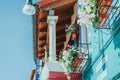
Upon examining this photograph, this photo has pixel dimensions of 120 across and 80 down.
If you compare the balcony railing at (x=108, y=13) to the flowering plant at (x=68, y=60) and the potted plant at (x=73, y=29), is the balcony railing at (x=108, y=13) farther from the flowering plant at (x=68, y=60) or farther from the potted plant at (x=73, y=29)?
the potted plant at (x=73, y=29)

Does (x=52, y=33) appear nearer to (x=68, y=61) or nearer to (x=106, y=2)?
(x=68, y=61)

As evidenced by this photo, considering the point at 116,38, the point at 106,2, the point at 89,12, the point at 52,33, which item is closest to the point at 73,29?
the point at 52,33

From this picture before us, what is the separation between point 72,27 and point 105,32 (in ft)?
14.4

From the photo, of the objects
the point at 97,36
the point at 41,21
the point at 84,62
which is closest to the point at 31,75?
the point at 41,21

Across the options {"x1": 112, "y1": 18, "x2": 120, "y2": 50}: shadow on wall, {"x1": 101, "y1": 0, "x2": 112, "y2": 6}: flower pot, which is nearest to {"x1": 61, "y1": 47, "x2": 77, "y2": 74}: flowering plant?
{"x1": 101, "y1": 0, "x2": 112, "y2": 6}: flower pot

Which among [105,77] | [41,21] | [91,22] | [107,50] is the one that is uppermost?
[41,21]

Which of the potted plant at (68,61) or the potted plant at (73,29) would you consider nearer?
the potted plant at (68,61)

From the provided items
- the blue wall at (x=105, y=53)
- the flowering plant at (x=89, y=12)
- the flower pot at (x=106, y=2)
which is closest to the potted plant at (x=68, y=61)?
the blue wall at (x=105, y=53)

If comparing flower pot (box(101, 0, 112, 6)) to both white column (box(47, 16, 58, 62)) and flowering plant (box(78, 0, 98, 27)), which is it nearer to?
flowering plant (box(78, 0, 98, 27))

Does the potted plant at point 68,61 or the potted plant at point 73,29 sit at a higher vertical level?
the potted plant at point 73,29

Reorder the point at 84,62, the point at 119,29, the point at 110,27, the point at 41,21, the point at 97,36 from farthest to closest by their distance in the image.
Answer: the point at 41,21 < the point at 84,62 < the point at 97,36 < the point at 110,27 < the point at 119,29

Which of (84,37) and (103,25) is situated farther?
(84,37)

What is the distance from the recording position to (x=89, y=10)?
792cm

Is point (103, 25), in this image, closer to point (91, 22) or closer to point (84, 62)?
point (91, 22)
